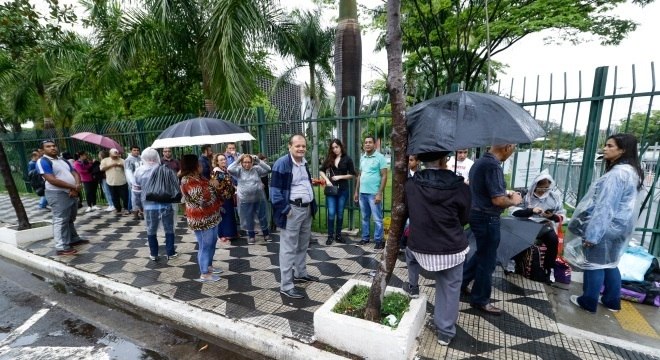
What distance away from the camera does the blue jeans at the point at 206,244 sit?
3.64 metres

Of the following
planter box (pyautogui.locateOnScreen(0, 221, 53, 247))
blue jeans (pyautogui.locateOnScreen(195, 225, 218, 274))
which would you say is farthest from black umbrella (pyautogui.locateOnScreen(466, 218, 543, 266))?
planter box (pyautogui.locateOnScreen(0, 221, 53, 247))

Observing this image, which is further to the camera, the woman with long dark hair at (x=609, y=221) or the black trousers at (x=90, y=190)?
the black trousers at (x=90, y=190)

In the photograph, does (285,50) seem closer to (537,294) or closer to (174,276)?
(174,276)

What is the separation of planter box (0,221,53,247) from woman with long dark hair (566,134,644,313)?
8.03 metres

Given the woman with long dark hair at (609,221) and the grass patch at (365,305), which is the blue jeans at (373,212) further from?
the woman with long dark hair at (609,221)

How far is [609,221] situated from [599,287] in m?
0.69

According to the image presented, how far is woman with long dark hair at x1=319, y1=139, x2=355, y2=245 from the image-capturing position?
16.1 ft

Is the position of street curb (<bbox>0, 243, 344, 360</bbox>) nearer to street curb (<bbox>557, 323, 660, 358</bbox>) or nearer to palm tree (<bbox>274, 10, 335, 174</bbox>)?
street curb (<bbox>557, 323, 660, 358</bbox>)

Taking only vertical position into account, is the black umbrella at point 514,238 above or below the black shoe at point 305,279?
above

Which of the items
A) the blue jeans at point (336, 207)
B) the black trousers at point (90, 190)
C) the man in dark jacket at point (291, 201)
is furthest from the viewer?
the black trousers at point (90, 190)

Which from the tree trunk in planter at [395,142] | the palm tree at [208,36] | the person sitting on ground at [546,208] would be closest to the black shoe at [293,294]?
the tree trunk in planter at [395,142]

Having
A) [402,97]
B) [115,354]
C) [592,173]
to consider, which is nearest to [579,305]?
[592,173]

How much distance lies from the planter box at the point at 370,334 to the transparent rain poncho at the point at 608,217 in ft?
5.46

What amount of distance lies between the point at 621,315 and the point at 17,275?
7468 millimetres
